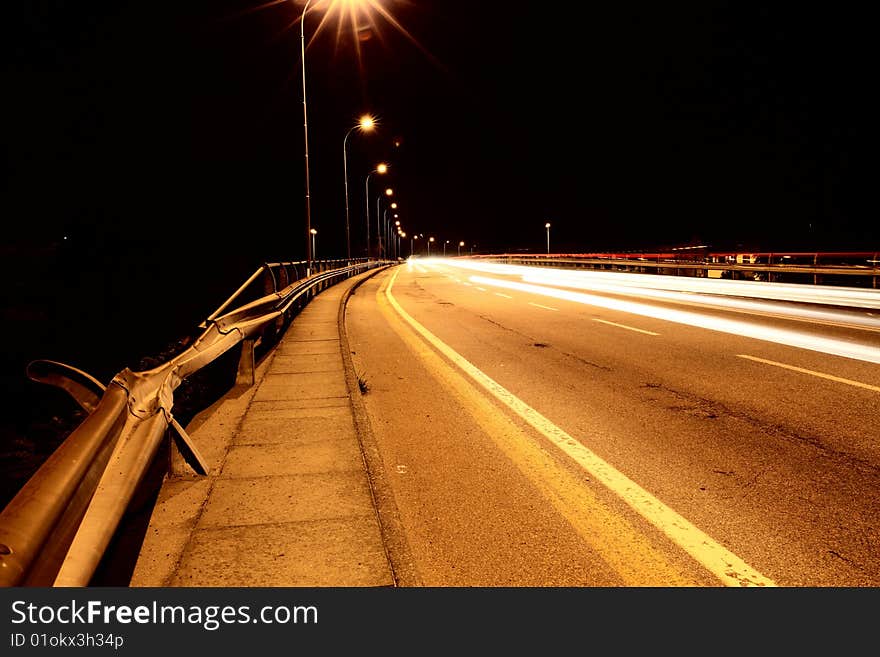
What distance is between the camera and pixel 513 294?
26.2 meters

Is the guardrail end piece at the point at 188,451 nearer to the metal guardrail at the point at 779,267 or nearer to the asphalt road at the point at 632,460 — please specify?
the asphalt road at the point at 632,460

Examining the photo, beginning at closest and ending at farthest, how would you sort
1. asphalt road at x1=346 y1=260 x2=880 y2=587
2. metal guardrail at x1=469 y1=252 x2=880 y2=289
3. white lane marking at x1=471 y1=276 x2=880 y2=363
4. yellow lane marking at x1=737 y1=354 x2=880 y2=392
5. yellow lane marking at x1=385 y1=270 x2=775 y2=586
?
yellow lane marking at x1=385 y1=270 x2=775 y2=586 → asphalt road at x1=346 y1=260 x2=880 y2=587 → yellow lane marking at x1=737 y1=354 x2=880 y2=392 → white lane marking at x1=471 y1=276 x2=880 y2=363 → metal guardrail at x1=469 y1=252 x2=880 y2=289

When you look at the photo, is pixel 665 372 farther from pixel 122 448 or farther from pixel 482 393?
pixel 122 448

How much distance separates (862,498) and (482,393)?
14.0 ft

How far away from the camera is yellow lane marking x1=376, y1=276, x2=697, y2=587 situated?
140 inches

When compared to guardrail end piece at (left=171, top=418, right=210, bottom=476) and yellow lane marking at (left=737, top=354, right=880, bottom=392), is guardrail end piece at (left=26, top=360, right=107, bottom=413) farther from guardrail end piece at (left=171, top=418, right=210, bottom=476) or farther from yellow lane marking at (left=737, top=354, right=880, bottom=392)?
yellow lane marking at (left=737, top=354, right=880, bottom=392)

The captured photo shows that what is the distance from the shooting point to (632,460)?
213 inches

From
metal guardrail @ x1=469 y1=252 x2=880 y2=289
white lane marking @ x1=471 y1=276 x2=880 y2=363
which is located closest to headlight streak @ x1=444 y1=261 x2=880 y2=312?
metal guardrail @ x1=469 y1=252 x2=880 y2=289

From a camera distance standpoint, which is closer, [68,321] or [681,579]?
[681,579]

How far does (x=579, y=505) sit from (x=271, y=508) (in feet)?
6.89

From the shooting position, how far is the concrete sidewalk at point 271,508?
11.5 feet

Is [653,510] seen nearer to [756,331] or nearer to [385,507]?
[385,507]

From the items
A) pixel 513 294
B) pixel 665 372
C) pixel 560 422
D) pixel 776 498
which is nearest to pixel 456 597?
pixel 776 498

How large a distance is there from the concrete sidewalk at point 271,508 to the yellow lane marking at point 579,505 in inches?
49.9
